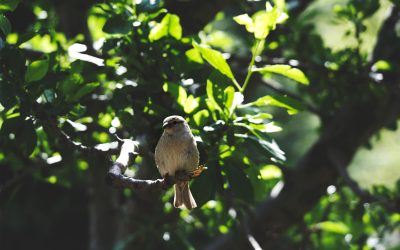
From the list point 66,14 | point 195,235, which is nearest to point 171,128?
point 66,14

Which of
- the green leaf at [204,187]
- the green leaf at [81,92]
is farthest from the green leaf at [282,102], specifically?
the green leaf at [81,92]

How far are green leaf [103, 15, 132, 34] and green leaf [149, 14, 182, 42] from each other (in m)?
0.15

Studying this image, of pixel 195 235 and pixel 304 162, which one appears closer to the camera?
pixel 304 162

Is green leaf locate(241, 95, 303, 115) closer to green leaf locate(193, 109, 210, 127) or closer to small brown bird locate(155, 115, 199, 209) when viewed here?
green leaf locate(193, 109, 210, 127)

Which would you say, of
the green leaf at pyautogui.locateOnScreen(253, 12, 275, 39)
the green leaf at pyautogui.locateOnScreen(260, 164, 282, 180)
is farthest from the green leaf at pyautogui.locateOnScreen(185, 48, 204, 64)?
the green leaf at pyautogui.locateOnScreen(260, 164, 282, 180)

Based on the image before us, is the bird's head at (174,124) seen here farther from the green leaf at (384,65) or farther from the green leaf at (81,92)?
the green leaf at (384,65)

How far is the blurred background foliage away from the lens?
2.78 m

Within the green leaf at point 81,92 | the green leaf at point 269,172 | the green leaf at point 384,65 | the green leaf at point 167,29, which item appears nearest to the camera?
the green leaf at point 81,92

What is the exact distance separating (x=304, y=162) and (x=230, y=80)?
85.7 inches

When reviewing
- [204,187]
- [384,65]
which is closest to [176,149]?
[204,187]

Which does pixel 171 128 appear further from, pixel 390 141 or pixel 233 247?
pixel 390 141

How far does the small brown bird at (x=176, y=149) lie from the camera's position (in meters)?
2.72

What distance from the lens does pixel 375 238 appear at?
15.3 ft

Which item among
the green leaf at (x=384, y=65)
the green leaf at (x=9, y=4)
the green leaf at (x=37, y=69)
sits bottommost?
the green leaf at (x=384, y=65)
